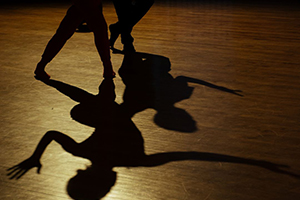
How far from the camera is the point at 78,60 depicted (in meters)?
2.89

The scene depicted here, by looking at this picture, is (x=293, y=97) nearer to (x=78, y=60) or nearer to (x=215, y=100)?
(x=215, y=100)

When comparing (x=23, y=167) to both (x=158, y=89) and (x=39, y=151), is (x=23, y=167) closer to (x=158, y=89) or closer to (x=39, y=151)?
(x=39, y=151)

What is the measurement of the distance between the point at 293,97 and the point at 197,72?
66 centimetres

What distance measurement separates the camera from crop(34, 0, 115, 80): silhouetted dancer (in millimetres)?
2322

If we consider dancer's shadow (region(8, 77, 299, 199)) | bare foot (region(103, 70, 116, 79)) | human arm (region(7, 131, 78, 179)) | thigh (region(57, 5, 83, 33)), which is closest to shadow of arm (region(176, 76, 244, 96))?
bare foot (region(103, 70, 116, 79))

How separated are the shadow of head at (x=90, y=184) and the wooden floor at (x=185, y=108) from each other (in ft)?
0.09

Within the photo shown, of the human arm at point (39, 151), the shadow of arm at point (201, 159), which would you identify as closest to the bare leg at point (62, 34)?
the human arm at point (39, 151)

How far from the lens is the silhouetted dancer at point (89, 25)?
2.32 meters

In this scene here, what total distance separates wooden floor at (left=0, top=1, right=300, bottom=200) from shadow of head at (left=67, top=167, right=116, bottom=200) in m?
0.03

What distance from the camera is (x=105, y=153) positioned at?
5.34ft

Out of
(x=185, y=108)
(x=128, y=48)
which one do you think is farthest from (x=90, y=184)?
(x=128, y=48)

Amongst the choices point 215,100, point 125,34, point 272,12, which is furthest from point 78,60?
point 272,12

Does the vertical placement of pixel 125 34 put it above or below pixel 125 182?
above

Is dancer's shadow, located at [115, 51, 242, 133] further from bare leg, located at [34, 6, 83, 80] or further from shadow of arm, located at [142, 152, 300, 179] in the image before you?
bare leg, located at [34, 6, 83, 80]
